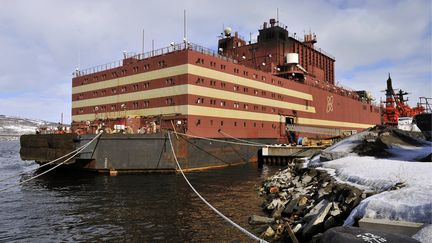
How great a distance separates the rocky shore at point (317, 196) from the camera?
10.5 meters

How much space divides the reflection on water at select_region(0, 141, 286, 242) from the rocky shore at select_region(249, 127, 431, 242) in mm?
988

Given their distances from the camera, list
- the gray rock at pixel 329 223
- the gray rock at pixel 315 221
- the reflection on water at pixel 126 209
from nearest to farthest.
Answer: the gray rock at pixel 329 223, the gray rock at pixel 315 221, the reflection on water at pixel 126 209

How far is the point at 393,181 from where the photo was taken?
11.3m

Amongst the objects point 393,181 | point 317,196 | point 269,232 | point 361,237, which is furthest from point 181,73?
point 361,237

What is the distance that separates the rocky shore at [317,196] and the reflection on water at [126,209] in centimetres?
99

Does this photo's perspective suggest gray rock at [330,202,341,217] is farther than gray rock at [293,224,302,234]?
No

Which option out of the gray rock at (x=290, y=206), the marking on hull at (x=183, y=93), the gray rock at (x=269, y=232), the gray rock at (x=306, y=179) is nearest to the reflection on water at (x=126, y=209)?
the gray rock at (x=269, y=232)

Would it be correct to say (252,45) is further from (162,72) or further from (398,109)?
(398,109)

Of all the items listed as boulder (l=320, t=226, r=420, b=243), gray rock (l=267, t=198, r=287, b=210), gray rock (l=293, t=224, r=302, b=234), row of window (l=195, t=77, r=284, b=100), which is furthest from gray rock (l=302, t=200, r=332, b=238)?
row of window (l=195, t=77, r=284, b=100)

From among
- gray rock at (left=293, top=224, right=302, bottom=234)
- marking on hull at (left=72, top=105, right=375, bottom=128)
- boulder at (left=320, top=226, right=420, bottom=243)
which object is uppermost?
marking on hull at (left=72, top=105, right=375, bottom=128)

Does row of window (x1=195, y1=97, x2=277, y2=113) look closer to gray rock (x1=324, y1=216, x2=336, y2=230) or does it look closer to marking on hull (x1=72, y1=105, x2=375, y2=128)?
marking on hull (x1=72, y1=105, x2=375, y2=128)

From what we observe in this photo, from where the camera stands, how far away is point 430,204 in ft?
27.6

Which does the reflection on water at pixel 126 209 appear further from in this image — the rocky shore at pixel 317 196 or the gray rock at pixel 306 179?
the gray rock at pixel 306 179

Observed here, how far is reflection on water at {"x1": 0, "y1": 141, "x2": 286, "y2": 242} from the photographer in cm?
1200
